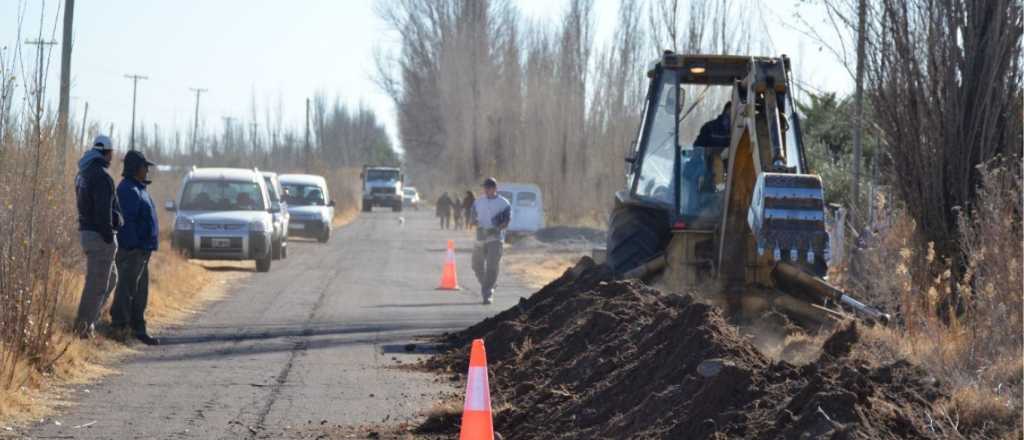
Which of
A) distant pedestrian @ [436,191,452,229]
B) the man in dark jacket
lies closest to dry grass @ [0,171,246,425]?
the man in dark jacket

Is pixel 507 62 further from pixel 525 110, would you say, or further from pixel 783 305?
pixel 783 305

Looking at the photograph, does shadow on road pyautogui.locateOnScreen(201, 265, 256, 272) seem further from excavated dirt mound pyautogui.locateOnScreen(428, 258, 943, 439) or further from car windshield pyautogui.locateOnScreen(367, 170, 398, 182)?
car windshield pyautogui.locateOnScreen(367, 170, 398, 182)

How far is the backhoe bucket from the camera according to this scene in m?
11.5

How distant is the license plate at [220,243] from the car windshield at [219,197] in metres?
1.07

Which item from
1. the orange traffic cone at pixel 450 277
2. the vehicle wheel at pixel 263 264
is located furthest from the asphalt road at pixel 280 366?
the vehicle wheel at pixel 263 264

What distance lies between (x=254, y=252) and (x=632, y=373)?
1802 cm

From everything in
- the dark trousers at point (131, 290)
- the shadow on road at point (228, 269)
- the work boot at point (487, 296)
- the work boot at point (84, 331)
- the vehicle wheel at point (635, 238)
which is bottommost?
the shadow on road at point (228, 269)

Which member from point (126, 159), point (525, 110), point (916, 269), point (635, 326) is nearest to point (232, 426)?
point (635, 326)

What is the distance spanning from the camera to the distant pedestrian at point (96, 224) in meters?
13.0

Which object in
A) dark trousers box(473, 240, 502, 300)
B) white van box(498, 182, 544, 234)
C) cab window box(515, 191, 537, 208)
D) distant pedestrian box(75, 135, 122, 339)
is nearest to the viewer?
distant pedestrian box(75, 135, 122, 339)

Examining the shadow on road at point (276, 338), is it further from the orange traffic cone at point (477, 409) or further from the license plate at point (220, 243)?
the license plate at point (220, 243)

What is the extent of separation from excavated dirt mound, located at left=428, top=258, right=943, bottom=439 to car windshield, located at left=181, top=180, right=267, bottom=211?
14248 mm

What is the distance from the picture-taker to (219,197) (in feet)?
91.6

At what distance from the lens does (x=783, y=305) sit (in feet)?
46.1
